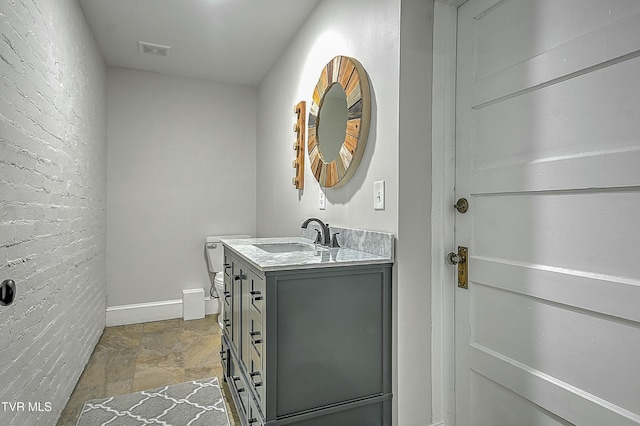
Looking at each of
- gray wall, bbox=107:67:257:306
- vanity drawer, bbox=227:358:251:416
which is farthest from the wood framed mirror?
gray wall, bbox=107:67:257:306

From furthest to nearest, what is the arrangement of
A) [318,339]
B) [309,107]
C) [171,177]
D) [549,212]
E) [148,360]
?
[171,177]
[148,360]
[309,107]
[318,339]
[549,212]

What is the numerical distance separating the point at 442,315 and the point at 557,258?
0.60 metres

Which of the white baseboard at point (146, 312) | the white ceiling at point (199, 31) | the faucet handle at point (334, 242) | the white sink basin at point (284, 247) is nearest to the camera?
the faucet handle at point (334, 242)

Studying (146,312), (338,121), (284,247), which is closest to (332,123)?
(338,121)

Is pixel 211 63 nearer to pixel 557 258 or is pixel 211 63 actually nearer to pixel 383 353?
pixel 383 353

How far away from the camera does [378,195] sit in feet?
5.55

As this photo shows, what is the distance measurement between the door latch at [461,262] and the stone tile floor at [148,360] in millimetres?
1381

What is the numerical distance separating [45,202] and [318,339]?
147 centimetres

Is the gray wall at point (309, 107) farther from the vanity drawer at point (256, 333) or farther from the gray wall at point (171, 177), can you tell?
the vanity drawer at point (256, 333)

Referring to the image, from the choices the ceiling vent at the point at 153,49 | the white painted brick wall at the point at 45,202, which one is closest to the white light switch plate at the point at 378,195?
the white painted brick wall at the point at 45,202

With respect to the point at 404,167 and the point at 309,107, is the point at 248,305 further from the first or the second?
Answer: the point at 309,107

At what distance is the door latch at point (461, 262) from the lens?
1560mm

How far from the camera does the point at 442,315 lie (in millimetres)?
1642

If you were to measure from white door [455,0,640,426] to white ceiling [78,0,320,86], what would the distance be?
1.52 m
